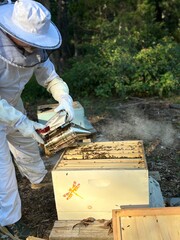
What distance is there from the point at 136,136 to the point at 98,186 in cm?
211

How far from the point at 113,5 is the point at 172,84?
4.73 metres

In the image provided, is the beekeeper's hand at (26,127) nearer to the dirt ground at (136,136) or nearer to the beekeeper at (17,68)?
the beekeeper at (17,68)

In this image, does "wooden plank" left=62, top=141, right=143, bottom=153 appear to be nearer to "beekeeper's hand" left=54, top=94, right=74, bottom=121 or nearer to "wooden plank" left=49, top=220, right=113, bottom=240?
"beekeeper's hand" left=54, top=94, right=74, bottom=121

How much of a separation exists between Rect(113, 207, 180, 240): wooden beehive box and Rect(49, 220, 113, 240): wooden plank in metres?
0.38

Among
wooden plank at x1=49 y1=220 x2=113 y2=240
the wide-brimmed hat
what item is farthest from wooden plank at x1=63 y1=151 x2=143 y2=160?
the wide-brimmed hat

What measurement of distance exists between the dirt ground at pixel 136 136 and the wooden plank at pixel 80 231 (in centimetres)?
40

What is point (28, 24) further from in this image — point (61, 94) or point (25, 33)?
point (61, 94)

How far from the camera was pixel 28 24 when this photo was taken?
2.02 metres

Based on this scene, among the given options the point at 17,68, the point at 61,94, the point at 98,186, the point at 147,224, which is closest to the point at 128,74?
the point at 61,94

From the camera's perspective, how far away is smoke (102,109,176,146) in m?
3.95

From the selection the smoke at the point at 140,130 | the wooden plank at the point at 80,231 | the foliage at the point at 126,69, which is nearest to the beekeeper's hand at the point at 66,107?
the wooden plank at the point at 80,231

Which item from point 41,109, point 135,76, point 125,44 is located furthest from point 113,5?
point 41,109

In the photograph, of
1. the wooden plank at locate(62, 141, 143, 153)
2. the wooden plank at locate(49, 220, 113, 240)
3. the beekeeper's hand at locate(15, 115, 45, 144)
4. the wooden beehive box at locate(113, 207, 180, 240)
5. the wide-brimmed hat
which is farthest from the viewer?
the wooden plank at locate(62, 141, 143, 153)

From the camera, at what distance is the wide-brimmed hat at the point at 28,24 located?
1.99 meters
